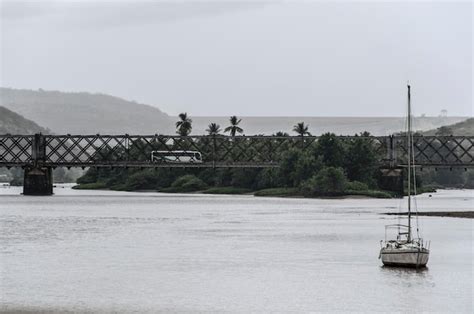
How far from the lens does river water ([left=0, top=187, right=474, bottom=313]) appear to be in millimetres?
59438

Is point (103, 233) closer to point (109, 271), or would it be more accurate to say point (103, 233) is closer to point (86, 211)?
point (109, 271)

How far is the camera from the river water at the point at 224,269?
59438mm

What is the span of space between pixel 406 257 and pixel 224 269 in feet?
41.7

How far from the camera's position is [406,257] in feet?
245

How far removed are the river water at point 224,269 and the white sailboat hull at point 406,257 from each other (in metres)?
1.07

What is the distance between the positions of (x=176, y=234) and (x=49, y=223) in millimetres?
26563

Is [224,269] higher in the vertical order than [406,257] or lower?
lower

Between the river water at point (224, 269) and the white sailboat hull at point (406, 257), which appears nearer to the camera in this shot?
the river water at point (224, 269)

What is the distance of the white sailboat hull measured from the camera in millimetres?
74125

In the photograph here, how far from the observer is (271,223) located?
5251 inches

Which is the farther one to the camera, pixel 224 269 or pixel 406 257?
pixel 224 269

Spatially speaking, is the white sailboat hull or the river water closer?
the river water

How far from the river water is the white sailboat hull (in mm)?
1067

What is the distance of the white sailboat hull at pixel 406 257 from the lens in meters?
74.1
